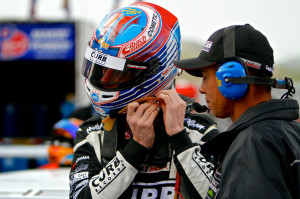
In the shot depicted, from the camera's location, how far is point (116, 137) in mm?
1982

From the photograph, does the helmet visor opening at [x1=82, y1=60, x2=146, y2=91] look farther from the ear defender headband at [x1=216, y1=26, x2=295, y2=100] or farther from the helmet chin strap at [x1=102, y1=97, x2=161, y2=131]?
the ear defender headband at [x1=216, y1=26, x2=295, y2=100]

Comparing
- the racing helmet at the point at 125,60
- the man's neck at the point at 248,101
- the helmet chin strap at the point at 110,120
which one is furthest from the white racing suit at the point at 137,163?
the man's neck at the point at 248,101

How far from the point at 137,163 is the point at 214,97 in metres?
0.47

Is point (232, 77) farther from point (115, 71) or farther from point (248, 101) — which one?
point (115, 71)

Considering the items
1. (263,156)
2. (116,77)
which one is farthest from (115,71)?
(263,156)

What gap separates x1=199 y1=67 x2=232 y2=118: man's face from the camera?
154 centimetres

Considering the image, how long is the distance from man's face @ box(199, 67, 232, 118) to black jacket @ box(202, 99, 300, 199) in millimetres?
130

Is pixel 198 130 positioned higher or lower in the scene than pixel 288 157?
lower

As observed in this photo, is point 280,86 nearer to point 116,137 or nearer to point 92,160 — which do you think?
point 116,137

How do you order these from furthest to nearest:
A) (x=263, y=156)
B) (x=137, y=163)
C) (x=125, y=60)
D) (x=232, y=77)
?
(x=125, y=60) → (x=137, y=163) → (x=232, y=77) → (x=263, y=156)

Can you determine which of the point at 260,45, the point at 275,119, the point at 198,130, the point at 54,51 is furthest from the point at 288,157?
the point at 54,51

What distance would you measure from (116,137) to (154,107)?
0.84ft

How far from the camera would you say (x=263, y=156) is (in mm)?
1247

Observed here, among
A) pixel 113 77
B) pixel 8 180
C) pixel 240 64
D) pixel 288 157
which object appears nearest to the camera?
pixel 288 157
